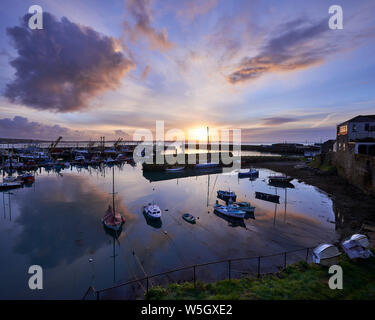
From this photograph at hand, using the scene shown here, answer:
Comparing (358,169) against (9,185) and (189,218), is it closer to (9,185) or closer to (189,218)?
(189,218)

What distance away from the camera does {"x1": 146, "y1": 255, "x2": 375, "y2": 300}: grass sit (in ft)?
35.9

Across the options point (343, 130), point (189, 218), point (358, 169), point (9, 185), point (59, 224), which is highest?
point (343, 130)

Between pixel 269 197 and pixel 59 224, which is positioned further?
pixel 269 197

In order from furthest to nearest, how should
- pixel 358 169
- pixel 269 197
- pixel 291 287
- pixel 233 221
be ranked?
pixel 269 197, pixel 358 169, pixel 233 221, pixel 291 287

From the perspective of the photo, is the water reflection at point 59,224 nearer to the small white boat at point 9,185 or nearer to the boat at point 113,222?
the boat at point 113,222

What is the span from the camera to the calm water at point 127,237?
1653cm

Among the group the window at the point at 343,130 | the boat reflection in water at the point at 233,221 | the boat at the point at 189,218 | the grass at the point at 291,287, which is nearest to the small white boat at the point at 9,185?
the boat at the point at 189,218

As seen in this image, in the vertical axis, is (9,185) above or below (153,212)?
above

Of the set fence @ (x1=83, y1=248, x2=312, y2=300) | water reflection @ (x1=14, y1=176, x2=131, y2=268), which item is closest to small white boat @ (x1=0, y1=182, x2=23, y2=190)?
water reflection @ (x1=14, y1=176, x2=131, y2=268)

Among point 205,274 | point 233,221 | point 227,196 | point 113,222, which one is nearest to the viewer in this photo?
point 205,274

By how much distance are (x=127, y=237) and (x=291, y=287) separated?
18026 millimetres

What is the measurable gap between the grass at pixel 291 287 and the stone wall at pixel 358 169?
27.1m

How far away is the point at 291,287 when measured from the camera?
11742 millimetres

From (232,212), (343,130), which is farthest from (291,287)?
(343,130)
